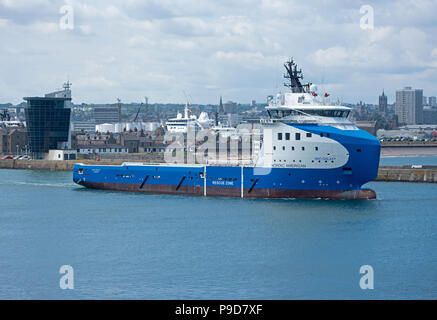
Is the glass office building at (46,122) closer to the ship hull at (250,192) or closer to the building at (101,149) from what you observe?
the building at (101,149)

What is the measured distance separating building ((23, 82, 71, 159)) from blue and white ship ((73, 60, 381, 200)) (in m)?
48.8

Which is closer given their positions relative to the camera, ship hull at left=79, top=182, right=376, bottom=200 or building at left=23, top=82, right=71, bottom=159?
ship hull at left=79, top=182, right=376, bottom=200

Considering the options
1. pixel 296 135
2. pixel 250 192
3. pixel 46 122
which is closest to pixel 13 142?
pixel 46 122

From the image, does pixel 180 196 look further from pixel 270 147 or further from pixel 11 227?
pixel 11 227

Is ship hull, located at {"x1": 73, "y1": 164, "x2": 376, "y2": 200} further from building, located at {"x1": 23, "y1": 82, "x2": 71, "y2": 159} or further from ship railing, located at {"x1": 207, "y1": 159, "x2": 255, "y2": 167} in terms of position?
building, located at {"x1": 23, "y1": 82, "x2": 71, "y2": 159}

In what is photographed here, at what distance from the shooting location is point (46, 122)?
94.6 m

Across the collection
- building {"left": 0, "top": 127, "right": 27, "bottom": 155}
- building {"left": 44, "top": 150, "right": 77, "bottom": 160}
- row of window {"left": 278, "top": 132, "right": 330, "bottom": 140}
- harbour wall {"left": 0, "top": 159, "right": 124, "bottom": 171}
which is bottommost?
harbour wall {"left": 0, "top": 159, "right": 124, "bottom": 171}

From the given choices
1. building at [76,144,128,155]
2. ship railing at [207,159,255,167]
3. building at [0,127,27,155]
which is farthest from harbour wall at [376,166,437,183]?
building at [0,127,27,155]

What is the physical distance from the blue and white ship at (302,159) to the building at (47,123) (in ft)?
160

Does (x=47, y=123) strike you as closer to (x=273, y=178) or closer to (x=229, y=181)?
(x=229, y=181)

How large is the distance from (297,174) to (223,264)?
652 inches

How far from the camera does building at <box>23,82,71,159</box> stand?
3706 inches

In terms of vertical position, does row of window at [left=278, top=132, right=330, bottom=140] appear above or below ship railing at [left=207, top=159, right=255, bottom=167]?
above

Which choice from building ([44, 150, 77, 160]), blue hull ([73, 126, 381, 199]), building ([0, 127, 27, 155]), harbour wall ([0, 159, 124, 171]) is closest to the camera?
blue hull ([73, 126, 381, 199])
